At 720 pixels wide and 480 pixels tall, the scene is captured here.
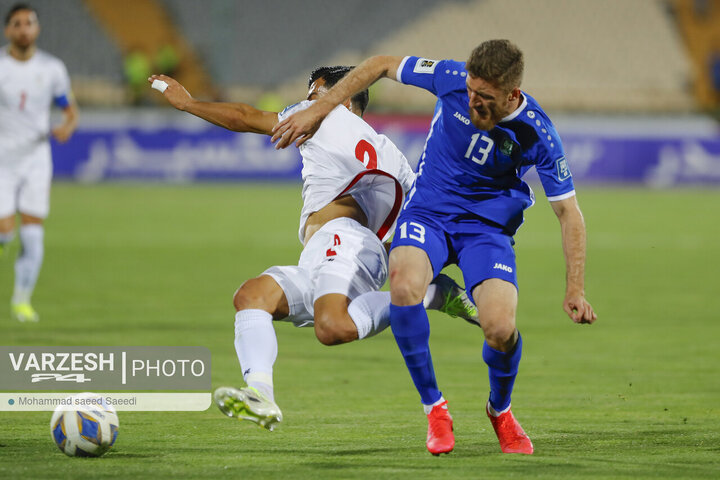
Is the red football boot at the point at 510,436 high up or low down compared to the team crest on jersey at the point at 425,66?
down

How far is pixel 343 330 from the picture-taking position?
5.61 metres

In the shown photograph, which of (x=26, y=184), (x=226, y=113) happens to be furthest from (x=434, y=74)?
(x=26, y=184)

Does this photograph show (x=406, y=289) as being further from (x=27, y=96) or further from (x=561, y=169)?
(x=27, y=96)

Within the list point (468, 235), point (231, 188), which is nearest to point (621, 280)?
point (468, 235)

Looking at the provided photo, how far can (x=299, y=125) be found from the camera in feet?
18.2

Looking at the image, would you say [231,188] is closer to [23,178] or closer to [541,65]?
[541,65]

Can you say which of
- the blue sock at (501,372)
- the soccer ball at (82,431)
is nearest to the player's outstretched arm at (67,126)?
the soccer ball at (82,431)

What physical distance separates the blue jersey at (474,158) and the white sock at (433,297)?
58cm

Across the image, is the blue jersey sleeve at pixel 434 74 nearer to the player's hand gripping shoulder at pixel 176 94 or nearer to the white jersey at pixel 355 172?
the white jersey at pixel 355 172

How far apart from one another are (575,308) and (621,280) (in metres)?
8.42

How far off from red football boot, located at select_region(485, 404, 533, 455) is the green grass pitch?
0.31ft

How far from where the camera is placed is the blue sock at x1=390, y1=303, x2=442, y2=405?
536cm

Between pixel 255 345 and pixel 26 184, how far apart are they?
5.57m

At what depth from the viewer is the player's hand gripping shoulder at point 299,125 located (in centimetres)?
551
